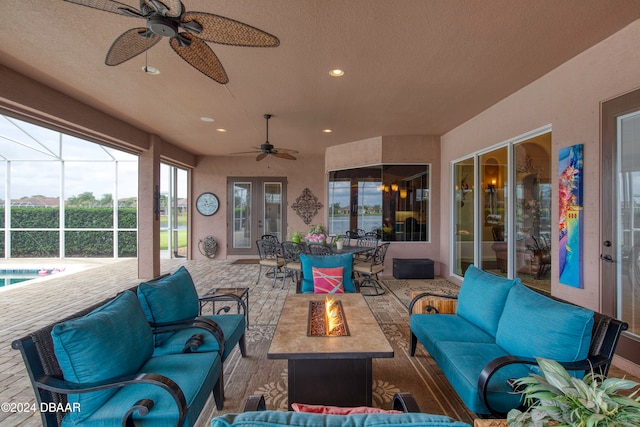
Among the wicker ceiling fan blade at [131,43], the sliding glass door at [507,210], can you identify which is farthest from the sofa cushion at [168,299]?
the sliding glass door at [507,210]

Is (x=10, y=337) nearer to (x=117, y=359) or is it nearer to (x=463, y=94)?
(x=117, y=359)

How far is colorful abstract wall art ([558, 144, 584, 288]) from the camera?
2957mm

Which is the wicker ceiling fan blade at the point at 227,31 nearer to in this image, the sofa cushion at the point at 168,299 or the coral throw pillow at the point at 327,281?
the sofa cushion at the point at 168,299

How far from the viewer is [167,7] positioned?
60.1 inches

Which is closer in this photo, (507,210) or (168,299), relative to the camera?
(168,299)

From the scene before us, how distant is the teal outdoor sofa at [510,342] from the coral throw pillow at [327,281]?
1073 mm

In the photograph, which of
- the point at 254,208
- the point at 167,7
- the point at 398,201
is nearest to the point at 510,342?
the point at 167,7

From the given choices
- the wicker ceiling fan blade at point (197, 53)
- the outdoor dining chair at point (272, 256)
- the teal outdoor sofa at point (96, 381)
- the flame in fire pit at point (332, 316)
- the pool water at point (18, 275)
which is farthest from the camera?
the pool water at point (18, 275)

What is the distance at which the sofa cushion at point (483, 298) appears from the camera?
7.23ft

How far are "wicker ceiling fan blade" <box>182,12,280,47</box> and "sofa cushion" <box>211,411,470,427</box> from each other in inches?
72.0

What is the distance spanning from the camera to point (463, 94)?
3.91 meters

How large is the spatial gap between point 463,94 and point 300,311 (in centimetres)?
362

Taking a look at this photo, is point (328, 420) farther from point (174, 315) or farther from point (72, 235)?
point (72, 235)

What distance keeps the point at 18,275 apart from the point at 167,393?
8.67 metres
